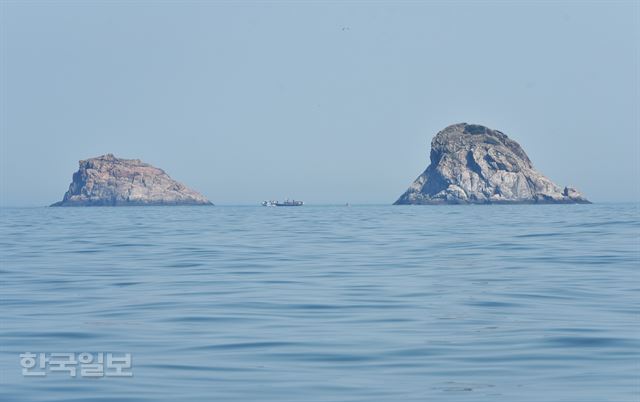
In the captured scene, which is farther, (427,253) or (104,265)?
(427,253)

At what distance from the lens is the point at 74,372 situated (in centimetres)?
1396

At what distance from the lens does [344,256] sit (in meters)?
36.2

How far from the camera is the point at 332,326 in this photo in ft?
59.5

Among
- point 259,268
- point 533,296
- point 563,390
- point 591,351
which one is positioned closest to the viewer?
point 563,390

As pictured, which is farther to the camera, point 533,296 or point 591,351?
point 533,296

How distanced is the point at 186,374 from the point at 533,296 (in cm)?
1125

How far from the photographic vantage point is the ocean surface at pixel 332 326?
13.2 metres

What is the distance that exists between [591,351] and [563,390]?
2.82 metres

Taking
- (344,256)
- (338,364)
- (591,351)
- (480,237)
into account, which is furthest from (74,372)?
(480,237)

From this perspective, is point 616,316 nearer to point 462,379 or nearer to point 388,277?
point 462,379

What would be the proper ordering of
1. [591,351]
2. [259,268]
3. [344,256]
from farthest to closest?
[344,256], [259,268], [591,351]

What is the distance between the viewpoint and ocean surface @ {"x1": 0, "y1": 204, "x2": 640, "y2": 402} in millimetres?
13156

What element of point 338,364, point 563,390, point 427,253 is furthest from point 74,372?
point 427,253

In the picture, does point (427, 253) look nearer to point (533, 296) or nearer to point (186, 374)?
point (533, 296)
